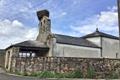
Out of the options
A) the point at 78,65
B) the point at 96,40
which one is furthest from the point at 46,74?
the point at 96,40

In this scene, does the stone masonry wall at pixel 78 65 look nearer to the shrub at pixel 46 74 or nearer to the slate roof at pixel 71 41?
the shrub at pixel 46 74

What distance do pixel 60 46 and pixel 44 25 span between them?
17.2ft

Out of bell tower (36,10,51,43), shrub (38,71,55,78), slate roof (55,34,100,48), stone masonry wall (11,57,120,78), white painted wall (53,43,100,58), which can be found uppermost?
bell tower (36,10,51,43)

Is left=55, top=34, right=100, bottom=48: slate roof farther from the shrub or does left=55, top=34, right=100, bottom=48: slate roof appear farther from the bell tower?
the shrub

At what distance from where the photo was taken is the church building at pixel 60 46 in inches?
1257

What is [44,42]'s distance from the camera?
34688 mm

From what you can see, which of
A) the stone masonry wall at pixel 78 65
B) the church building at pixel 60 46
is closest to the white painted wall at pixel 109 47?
the church building at pixel 60 46

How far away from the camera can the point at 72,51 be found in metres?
33.5

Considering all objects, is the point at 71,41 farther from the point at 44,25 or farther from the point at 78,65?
the point at 78,65

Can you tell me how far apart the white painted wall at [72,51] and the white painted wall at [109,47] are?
1848 mm

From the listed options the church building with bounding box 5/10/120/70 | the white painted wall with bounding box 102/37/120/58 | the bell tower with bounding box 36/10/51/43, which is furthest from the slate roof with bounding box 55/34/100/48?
the white painted wall with bounding box 102/37/120/58

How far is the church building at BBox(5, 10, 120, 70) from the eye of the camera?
31922mm

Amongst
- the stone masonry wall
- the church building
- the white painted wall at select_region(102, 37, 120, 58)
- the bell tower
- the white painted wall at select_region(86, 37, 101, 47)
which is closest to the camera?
A: the stone masonry wall

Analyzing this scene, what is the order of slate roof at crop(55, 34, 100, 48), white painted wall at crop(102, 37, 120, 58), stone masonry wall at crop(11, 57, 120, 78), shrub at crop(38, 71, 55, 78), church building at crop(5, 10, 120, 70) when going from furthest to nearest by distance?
white painted wall at crop(102, 37, 120, 58) → slate roof at crop(55, 34, 100, 48) → church building at crop(5, 10, 120, 70) → stone masonry wall at crop(11, 57, 120, 78) → shrub at crop(38, 71, 55, 78)
